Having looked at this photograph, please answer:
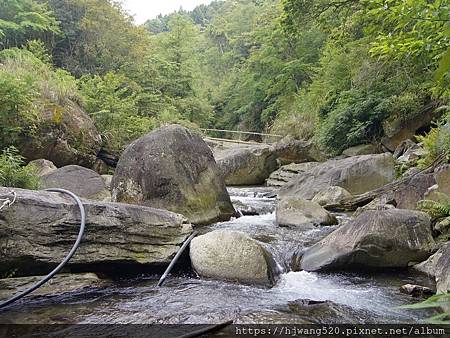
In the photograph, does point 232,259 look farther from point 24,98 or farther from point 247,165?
point 247,165

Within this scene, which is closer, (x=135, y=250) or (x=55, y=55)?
(x=135, y=250)

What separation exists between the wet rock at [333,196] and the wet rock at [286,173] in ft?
14.1

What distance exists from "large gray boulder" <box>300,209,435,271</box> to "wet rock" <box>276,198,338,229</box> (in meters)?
1.77

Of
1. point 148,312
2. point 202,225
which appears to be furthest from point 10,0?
point 148,312

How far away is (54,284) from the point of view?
4.20 meters

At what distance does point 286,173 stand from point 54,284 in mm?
10464

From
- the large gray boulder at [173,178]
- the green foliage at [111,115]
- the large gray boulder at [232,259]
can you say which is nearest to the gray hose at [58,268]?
the large gray boulder at [232,259]

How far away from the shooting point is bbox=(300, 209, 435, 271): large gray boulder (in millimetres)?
4879

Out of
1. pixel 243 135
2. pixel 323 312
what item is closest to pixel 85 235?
pixel 323 312

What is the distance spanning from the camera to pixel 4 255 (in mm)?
3783

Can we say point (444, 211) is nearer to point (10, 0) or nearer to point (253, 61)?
point (10, 0)

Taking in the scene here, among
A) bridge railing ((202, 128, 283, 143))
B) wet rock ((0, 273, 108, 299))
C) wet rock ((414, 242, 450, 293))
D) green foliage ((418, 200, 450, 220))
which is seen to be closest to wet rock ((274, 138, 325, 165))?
bridge railing ((202, 128, 283, 143))

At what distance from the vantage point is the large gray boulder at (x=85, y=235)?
153 inches

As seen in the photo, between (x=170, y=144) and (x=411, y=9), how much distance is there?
5039 mm
